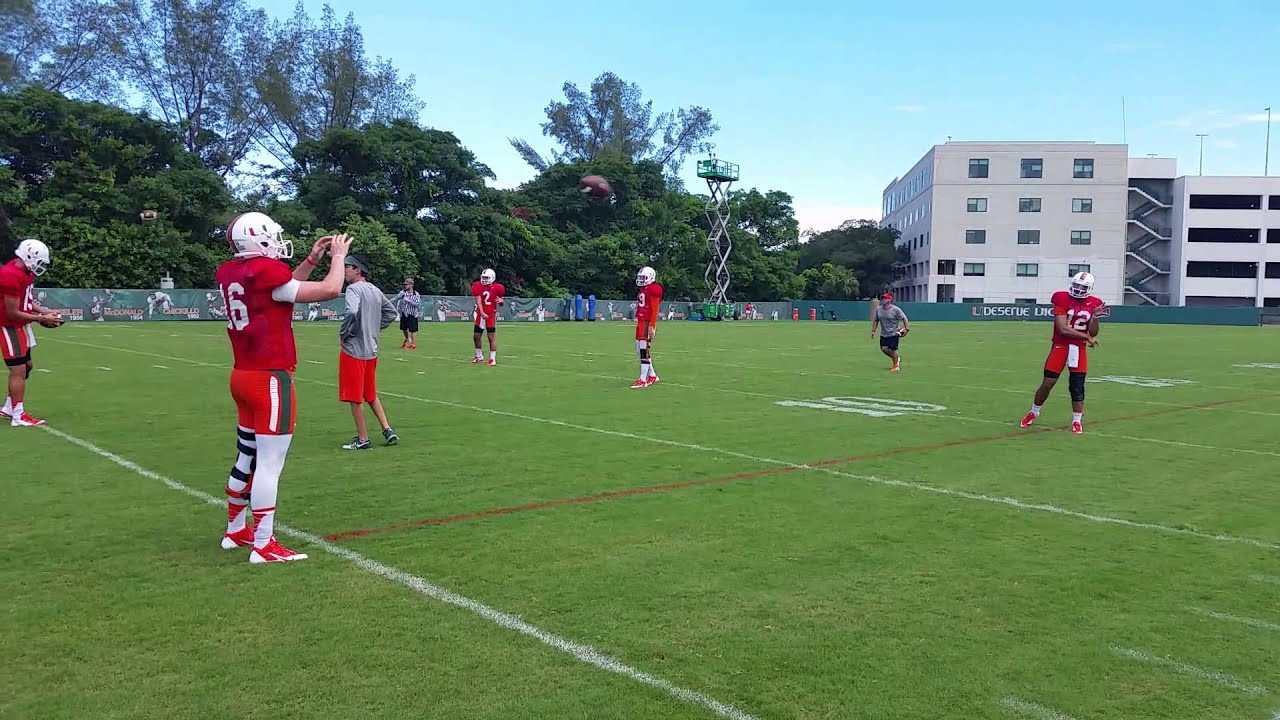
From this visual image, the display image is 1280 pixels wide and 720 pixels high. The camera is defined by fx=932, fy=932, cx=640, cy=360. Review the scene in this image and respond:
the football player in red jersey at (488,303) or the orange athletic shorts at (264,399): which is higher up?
the football player in red jersey at (488,303)

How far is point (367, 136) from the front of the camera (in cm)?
5834

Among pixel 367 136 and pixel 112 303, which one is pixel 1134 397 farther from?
pixel 367 136

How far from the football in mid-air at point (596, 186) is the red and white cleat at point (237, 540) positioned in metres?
66.8

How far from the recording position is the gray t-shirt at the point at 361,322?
1011 centimetres

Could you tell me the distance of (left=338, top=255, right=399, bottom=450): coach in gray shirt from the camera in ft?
33.1

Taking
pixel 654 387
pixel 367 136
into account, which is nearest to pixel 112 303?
pixel 367 136

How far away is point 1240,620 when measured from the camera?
16.9 feet

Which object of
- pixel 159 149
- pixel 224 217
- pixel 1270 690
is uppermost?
pixel 159 149

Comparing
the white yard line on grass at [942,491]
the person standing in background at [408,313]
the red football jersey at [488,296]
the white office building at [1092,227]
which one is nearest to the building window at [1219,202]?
the white office building at [1092,227]

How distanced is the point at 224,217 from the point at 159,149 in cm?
489

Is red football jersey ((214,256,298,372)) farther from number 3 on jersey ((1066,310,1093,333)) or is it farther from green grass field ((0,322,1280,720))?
number 3 on jersey ((1066,310,1093,333))

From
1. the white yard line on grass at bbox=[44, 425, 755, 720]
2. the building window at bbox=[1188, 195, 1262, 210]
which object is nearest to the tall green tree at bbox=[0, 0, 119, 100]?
the white yard line on grass at bbox=[44, 425, 755, 720]

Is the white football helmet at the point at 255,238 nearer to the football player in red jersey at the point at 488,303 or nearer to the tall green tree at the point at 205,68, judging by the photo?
the football player in red jersey at the point at 488,303

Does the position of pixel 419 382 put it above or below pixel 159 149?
below
